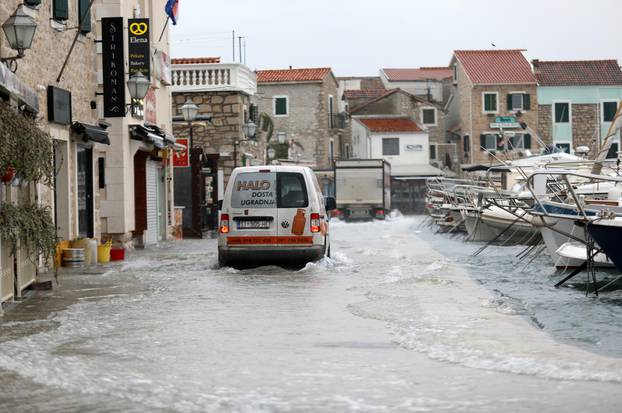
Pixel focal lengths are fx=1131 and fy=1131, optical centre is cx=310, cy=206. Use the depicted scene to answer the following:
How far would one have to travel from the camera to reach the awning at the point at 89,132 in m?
22.3

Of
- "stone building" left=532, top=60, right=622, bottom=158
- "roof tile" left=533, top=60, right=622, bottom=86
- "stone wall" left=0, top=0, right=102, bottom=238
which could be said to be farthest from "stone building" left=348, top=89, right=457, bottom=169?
"stone wall" left=0, top=0, right=102, bottom=238

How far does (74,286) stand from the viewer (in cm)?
1727

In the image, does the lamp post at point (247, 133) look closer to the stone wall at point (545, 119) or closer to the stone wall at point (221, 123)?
the stone wall at point (221, 123)

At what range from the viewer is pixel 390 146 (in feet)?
261

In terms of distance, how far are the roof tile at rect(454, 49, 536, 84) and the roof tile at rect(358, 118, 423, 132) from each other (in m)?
5.52

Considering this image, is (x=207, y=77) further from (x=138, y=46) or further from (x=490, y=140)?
(x=490, y=140)

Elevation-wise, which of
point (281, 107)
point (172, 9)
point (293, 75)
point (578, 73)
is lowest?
point (172, 9)

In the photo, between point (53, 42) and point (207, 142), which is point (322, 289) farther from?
point (207, 142)

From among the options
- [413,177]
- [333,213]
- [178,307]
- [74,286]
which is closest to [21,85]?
[178,307]

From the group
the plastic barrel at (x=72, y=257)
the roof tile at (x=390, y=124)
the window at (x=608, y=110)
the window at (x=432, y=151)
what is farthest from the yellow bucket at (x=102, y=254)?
the window at (x=432, y=151)

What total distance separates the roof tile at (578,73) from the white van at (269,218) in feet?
203

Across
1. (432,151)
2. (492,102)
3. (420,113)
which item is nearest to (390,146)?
(432,151)

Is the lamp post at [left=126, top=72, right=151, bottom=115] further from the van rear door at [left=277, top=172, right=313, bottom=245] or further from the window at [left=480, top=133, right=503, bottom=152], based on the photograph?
the window at [left=480, top=133, right=503, bottom=152]

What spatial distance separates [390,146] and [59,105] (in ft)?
196
